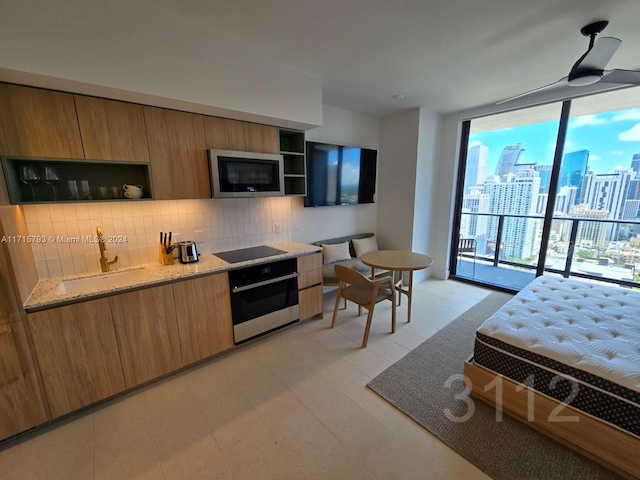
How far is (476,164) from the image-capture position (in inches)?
166

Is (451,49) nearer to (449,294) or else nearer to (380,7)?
(380,7)

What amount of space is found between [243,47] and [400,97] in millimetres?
2037

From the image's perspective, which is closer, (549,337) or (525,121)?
(549,337)

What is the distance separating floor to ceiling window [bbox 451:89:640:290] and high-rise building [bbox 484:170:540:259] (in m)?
0.01

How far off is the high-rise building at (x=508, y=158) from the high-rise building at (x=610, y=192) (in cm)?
84

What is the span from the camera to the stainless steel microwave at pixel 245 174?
230cm

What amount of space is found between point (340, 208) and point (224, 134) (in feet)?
6.73

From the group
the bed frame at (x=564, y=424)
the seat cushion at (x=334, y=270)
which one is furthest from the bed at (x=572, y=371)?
the seat cushion at (x=334, y=270)

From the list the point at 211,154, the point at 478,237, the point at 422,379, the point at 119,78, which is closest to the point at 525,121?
the point at 478,237

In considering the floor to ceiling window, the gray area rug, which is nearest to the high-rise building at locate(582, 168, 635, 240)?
the floor to ceiling window

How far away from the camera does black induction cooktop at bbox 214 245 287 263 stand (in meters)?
2.50

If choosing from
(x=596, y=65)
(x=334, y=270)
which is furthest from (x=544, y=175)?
(x=334, y=270)

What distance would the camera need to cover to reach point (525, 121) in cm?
389

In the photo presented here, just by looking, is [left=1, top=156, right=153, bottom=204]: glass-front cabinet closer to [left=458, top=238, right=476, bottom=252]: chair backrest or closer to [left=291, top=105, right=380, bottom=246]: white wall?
[left=291, top=105, right=380, bottom=246]: white wall
